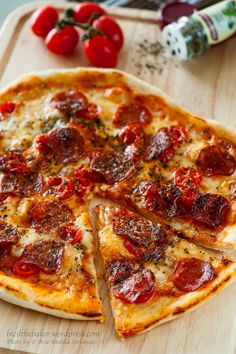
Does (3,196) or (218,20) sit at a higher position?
(218,20)

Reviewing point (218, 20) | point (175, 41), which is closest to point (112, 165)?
point (175, 41)

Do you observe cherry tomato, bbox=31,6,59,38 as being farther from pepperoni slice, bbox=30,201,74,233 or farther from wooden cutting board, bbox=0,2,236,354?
pepperoni slice, bbox=30,201,74,233

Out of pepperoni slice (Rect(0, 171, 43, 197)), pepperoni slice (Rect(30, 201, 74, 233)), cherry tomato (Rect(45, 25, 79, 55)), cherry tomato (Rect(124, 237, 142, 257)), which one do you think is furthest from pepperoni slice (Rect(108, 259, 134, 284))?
cherry tomato (Rect(45, 25, 79, 55))

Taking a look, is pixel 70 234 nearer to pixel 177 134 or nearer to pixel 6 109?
pixel 177 134

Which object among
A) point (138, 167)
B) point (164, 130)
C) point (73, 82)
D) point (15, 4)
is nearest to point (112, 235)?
point (138, 167)

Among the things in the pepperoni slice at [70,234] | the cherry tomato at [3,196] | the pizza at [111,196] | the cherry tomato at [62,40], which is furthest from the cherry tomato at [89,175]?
Answer: the cherry tomato at [62,40]

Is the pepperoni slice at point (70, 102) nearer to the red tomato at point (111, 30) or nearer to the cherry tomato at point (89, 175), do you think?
the cherry tomato at point (89, 175)

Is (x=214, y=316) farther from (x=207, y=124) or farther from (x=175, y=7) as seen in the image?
(x=175, y=7)

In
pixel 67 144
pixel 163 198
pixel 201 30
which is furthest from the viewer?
pixel 201 30
